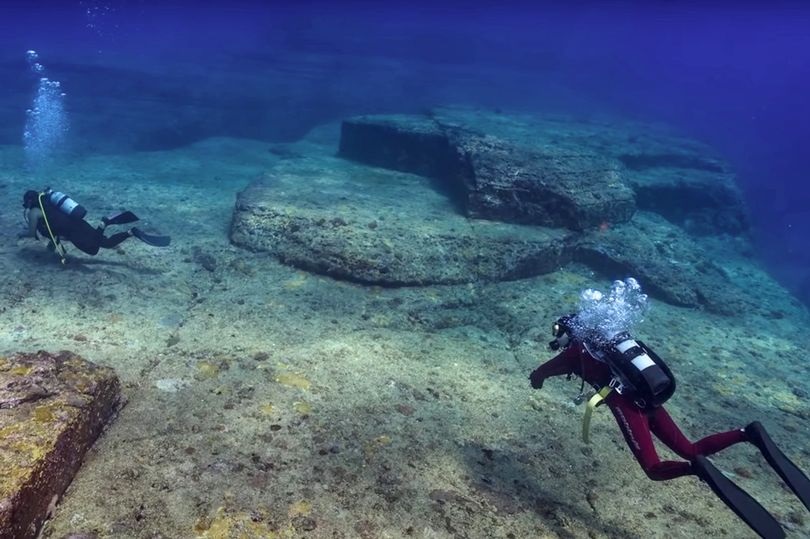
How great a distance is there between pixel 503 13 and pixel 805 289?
113 feet

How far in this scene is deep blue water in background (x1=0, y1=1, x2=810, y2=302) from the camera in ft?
71.6

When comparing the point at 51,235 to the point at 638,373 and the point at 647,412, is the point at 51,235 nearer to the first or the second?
the point at 638,373

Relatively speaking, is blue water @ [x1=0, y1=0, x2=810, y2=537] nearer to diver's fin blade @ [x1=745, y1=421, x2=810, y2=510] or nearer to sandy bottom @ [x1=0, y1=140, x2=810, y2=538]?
sandy bottom @ [x1=0, y1=140, x2=810, y2=538]

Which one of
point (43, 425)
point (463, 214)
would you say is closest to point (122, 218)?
point (43, 425)

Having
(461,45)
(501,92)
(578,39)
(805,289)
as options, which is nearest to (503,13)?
(461,45)

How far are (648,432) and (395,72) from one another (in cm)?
3624

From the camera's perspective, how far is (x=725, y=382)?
18.4 feet

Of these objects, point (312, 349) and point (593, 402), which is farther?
point (312, 349)

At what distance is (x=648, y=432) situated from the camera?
136 inches

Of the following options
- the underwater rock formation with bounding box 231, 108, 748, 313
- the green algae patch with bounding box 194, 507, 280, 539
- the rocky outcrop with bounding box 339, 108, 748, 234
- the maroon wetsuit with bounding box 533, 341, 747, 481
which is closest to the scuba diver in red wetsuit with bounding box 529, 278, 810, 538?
the maroon wetsuit with bounding box 533, 341, 747, 481

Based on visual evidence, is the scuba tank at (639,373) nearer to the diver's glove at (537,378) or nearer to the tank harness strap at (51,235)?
the diver's glove at (537,378)

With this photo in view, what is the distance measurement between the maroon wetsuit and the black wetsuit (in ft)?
20.0

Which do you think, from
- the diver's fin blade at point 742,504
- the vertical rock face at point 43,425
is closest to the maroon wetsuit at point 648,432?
the diver's fin blade at point 742,504

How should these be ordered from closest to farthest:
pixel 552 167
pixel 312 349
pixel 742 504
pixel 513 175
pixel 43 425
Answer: pixel 43 425 → pixel 742 504 → pixel 312 349 → pixel 513 175 → pixel 552 167
